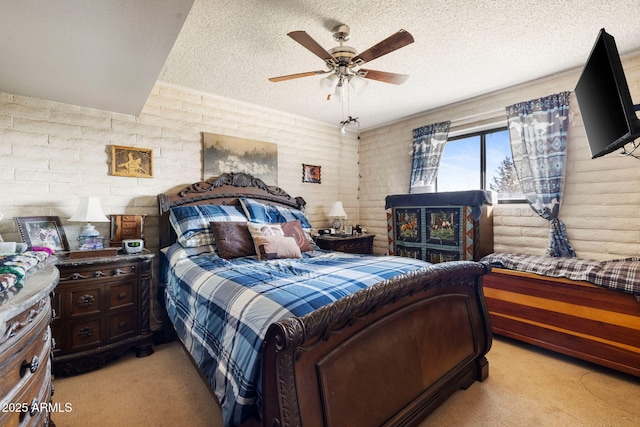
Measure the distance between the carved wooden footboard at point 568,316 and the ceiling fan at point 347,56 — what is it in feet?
6.88

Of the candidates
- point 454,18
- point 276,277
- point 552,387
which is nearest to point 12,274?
point 276,277

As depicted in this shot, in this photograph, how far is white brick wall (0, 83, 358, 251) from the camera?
234 centimetres

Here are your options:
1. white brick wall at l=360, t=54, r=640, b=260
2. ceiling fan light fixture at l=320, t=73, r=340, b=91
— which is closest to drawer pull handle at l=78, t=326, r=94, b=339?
ceiling fan light fixture at l=320, t=73, r=340, b=91

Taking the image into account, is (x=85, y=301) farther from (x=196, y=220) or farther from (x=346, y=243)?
(x=346, y=243)

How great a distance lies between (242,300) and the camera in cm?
143

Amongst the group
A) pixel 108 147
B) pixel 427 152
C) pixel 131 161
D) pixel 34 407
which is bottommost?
pixel 34 407

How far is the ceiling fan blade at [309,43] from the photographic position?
1.72m

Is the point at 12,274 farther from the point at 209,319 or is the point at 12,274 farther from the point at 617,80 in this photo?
the point at 617,80

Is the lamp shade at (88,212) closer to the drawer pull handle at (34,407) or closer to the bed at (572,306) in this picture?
the drawer pull handle at (34,407)

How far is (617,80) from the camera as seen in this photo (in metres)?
1.57

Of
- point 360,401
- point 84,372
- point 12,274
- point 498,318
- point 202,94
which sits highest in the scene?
point 202,94

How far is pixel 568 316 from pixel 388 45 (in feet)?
8.19

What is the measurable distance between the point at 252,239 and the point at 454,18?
2367mm

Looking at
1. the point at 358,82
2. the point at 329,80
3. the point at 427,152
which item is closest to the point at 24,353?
the point at 329,80
